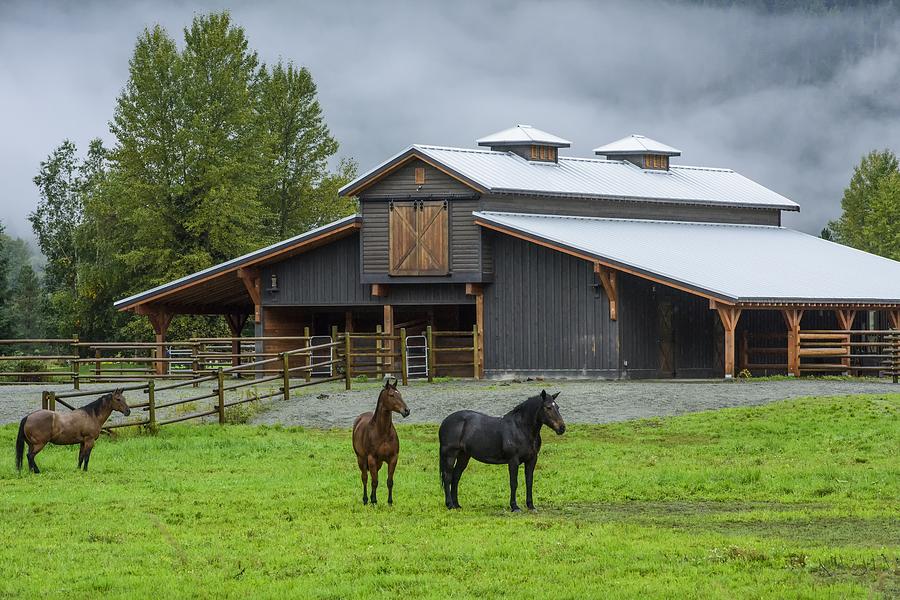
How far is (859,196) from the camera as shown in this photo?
86.5 m

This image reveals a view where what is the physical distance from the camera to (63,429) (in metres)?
19.4

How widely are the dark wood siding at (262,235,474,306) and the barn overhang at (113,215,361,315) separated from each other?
316mm

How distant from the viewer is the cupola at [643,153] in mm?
49938

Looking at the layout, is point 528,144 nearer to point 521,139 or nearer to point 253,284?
point 521,139

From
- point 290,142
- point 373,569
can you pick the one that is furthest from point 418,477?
point 290,142

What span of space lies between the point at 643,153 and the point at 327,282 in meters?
15.0

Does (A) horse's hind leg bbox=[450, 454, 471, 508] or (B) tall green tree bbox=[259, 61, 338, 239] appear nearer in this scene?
(A) horse's hind leg bbox=[450, 454, 471, 508]

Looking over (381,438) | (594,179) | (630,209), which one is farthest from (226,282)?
(381,438)

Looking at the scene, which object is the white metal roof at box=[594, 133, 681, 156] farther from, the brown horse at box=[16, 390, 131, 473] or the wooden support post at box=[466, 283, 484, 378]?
the brown horse at box=[16, 390, 131, 473]

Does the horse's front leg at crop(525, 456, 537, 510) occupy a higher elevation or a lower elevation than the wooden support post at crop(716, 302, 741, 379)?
lower

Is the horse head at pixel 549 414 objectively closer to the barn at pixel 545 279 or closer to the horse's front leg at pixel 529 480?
the horse's front leg at pixel 529 480

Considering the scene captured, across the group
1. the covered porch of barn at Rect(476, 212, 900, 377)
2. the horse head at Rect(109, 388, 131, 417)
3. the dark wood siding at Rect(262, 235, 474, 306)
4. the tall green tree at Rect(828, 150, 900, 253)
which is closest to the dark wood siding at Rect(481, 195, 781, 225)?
the covered porch of barn at Rect(476, 212, 900, 377)

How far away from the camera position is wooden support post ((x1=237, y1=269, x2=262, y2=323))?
41.2 metres

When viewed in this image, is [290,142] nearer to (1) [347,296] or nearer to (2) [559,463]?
(1) [347,296]
